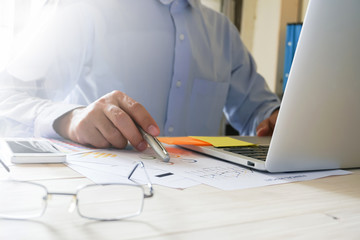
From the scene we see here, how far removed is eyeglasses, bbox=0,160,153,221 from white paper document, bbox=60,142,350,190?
0.20ft

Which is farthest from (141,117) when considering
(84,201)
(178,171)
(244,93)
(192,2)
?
(244,93)

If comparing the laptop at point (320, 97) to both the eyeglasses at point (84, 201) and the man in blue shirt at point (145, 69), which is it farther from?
the man in blue shirt at point (145, 69)

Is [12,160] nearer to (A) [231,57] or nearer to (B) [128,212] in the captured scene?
(B) [128,212]

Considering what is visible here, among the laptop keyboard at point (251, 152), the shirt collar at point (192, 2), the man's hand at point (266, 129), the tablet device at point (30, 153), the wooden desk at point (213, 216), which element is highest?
the shirt collar at point (192, 2)

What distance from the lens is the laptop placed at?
41cm

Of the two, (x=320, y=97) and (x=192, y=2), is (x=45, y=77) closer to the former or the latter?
(x=192, y=2)

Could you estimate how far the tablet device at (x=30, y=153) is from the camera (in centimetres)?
45

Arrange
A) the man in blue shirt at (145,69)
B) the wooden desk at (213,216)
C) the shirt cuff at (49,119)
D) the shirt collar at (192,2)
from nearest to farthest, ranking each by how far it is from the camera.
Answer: the wooden desk at (213,216) < the shirt cuff at (49,119) < the man in blue shirt at (145,69) < the shirt collar at (192,2)

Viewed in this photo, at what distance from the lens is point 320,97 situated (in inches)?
17.3

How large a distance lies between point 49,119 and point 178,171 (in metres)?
0.37

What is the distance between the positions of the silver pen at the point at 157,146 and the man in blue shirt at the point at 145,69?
0.85ft

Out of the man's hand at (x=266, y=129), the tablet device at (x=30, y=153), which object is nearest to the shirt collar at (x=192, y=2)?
the man's hand at (x=266, y=129)

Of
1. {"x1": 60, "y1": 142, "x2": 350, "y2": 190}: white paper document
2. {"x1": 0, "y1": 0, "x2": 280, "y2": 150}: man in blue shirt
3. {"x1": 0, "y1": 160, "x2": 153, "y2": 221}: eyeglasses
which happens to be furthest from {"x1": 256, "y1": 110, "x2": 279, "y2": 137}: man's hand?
{"x1": 0, "y1": 160, "x2": 153, "y2": 221}: eyeglasses

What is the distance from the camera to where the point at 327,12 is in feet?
1.35
